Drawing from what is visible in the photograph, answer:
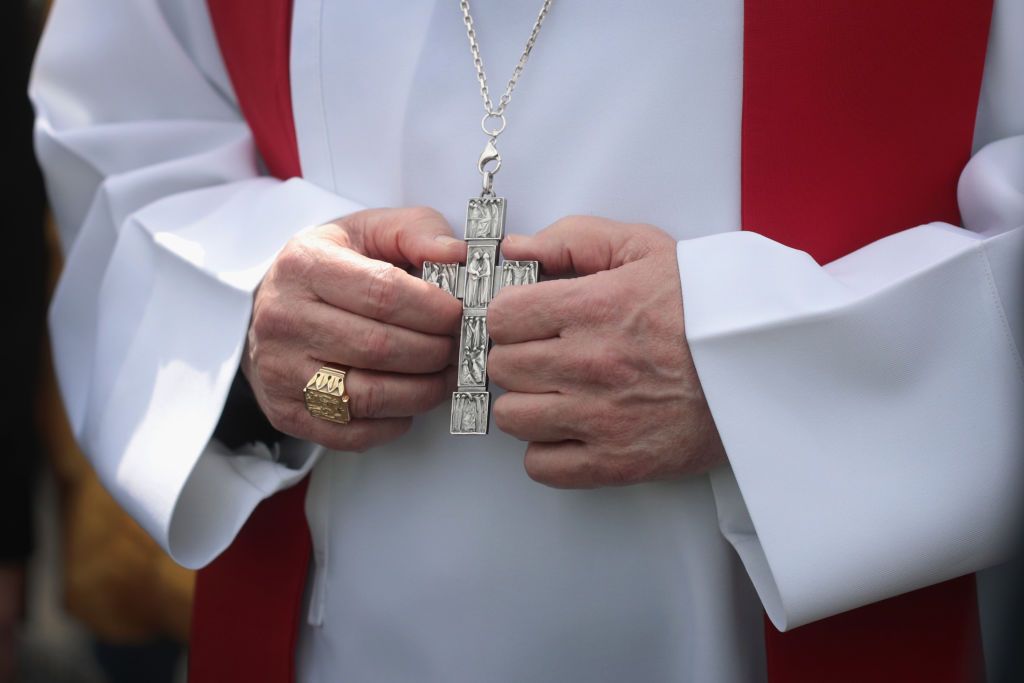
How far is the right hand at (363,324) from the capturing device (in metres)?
1.34

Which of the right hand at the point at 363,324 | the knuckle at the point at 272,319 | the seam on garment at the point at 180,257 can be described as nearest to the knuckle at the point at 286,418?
the right hand at the point at 363,324

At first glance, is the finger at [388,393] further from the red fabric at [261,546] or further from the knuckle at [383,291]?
the red fabric at [261,546]

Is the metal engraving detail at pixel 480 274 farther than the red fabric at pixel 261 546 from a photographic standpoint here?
No

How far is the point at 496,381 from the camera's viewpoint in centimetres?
132

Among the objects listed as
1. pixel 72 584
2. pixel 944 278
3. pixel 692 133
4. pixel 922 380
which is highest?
pixel 692 133

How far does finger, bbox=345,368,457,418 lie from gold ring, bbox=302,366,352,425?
1 centimetres

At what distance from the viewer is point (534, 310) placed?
127cm

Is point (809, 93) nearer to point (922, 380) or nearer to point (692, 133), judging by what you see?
point (692, 133)

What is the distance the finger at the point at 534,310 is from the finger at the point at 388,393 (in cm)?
17

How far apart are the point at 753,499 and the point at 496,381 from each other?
0.39 m

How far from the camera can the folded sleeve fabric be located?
4.11 ft

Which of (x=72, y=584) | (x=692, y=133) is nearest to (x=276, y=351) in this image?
(x=692, y=133)

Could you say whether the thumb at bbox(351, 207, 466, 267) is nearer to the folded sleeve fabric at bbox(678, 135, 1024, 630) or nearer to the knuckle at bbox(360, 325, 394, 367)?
the knuckle at bbox(360, 325, 394, 367)

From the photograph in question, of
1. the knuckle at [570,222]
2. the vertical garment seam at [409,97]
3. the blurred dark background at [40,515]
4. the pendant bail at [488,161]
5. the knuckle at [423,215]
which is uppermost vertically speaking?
the vertical garment seam at [409,97]
